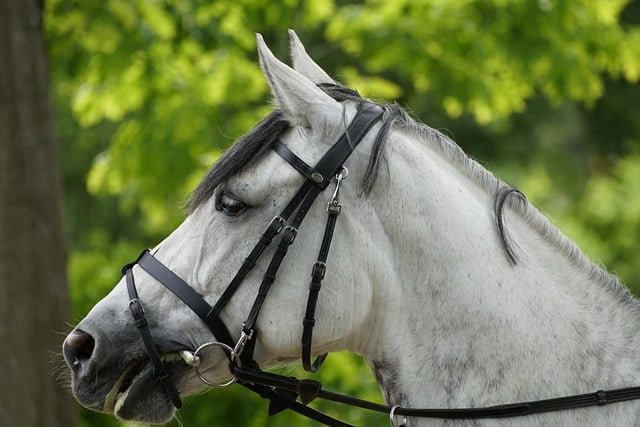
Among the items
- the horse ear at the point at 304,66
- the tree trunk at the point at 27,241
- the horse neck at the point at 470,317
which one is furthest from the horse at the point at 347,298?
the tree trunk at the point at 27,241

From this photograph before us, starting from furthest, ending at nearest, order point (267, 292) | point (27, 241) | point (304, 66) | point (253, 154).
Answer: point (27, 241), point (304, 66), point (253, 154), point (267, 292)

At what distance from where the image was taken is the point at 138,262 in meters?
2.93

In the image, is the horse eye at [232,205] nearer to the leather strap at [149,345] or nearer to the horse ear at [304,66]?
the leather strap at [149,345]

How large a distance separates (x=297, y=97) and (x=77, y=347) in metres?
1.11

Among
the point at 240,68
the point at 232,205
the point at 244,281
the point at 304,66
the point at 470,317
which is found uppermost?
the point at 240,68

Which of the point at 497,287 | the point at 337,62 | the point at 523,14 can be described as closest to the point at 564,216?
the point at 337,62

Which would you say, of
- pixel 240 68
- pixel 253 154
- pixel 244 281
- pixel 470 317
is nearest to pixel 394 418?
pixel 470 317

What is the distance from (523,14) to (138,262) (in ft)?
→ 15.7

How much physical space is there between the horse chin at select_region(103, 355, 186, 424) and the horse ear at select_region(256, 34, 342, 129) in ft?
3.04

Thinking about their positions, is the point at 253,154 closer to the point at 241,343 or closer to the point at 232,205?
the point at 232,205

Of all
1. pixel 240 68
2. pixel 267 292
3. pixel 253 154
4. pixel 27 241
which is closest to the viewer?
pixel 267 292

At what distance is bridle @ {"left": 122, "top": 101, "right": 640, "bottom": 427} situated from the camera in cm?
271

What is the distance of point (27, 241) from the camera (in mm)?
5234

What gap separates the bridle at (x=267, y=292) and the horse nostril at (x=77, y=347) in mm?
193
